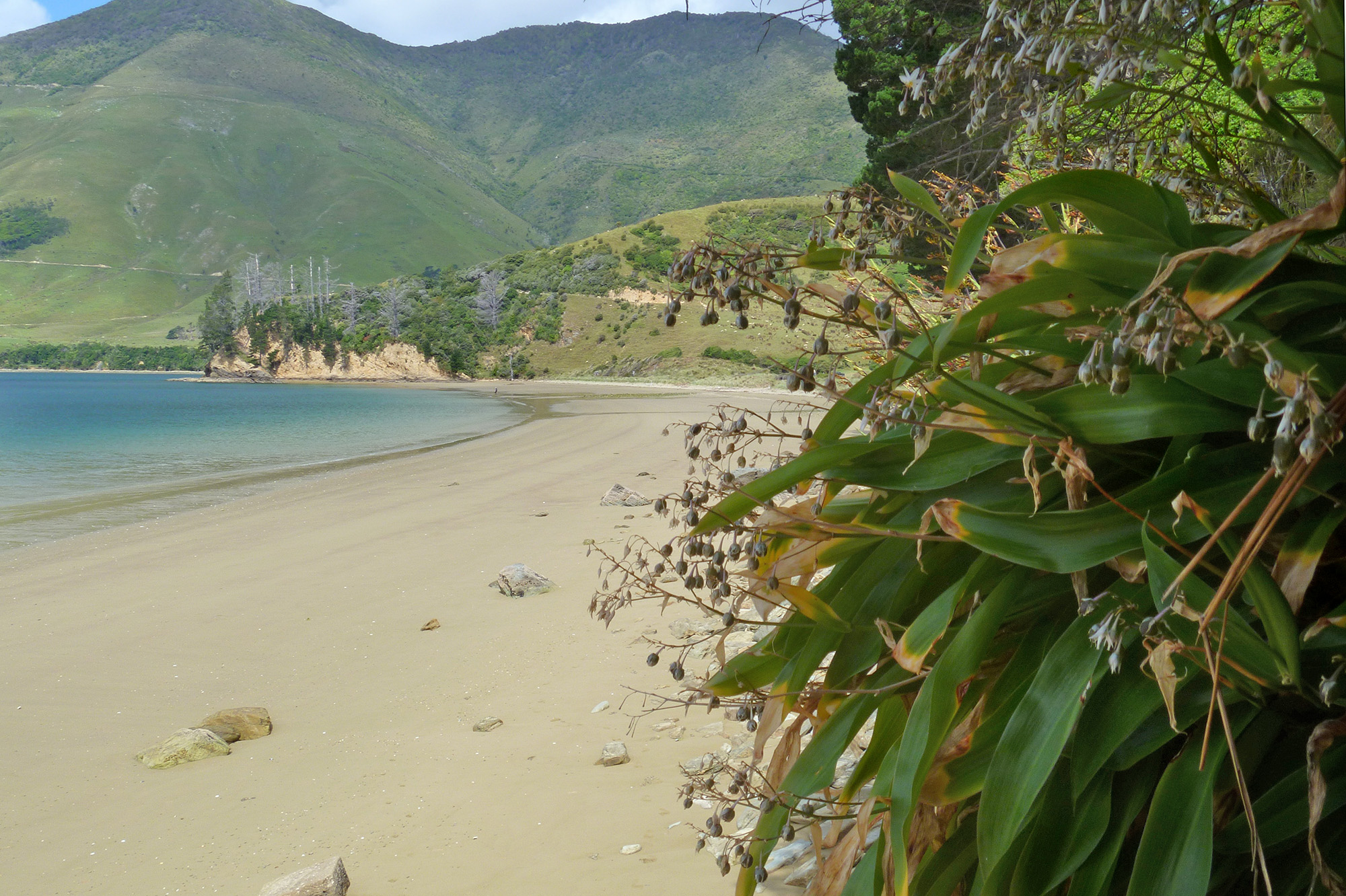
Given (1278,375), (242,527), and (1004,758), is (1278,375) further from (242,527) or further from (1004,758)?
(242,527)

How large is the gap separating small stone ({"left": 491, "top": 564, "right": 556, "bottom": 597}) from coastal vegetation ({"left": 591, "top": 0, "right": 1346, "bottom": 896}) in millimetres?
4586

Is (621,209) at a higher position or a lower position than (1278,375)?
higher

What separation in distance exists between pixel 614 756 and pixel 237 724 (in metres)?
2.03

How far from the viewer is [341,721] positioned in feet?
13.5

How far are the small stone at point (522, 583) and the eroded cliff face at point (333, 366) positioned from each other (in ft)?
211

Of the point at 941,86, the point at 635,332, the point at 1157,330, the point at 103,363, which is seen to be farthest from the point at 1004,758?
the point at 103,363

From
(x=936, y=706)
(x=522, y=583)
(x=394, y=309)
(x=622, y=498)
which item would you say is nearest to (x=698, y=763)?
(x=936, y=706)

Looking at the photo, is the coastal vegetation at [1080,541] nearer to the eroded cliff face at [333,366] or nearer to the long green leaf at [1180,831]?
the long green leaf at [1180,831]

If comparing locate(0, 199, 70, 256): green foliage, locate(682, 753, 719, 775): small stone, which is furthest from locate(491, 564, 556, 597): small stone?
locate(0, 199, 70, 256): green foliage

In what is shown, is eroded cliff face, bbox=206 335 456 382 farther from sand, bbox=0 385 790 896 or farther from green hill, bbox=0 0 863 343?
sand, bbox=0 385 790 896

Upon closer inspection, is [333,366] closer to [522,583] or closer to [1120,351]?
[522,583]

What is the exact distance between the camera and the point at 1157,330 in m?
0.87

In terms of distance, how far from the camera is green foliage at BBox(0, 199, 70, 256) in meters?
145

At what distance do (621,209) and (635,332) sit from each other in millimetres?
95283
